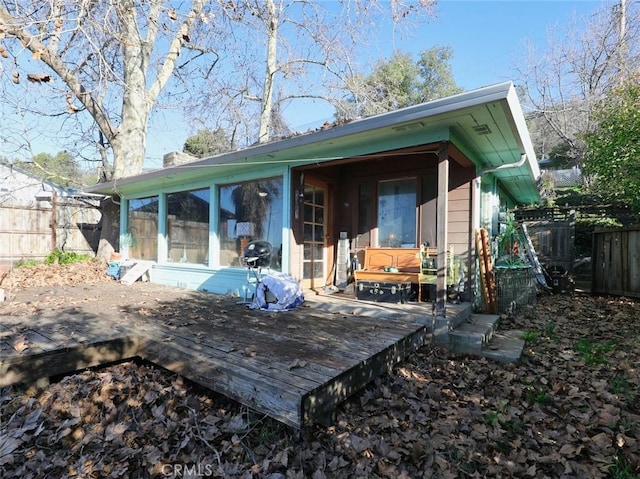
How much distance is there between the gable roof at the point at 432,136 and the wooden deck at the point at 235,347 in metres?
2.20

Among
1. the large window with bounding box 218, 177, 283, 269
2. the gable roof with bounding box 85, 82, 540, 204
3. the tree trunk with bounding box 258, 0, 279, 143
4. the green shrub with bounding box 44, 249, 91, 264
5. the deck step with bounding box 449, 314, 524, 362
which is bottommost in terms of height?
the deck step with bounding box 449, 314, 524, 362

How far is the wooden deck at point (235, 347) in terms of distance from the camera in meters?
2.23

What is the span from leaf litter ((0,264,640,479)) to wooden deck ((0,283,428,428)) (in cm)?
17

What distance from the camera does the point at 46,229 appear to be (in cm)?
902

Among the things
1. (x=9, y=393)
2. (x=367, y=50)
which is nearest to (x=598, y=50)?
(x=367, y=50)

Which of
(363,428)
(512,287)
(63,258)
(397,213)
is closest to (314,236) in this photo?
(397,213)

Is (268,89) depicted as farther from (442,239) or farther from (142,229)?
(442,239)

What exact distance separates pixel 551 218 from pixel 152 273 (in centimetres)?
1086

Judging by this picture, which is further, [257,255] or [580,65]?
[580,65]

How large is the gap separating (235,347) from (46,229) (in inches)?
359

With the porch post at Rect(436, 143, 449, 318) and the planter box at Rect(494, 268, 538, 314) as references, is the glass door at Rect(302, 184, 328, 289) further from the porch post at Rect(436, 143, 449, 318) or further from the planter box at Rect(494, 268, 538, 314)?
the planter box at Rect(494, 268, 538, 314)

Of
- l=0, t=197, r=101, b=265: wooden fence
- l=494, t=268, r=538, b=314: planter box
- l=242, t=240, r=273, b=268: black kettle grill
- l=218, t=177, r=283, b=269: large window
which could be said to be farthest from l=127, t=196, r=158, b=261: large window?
l=494, t=268, r=538, b=314: planter box

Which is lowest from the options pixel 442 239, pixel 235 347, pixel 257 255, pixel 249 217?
pixel 235 347

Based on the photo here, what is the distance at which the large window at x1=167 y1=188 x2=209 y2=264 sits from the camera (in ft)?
21.9
